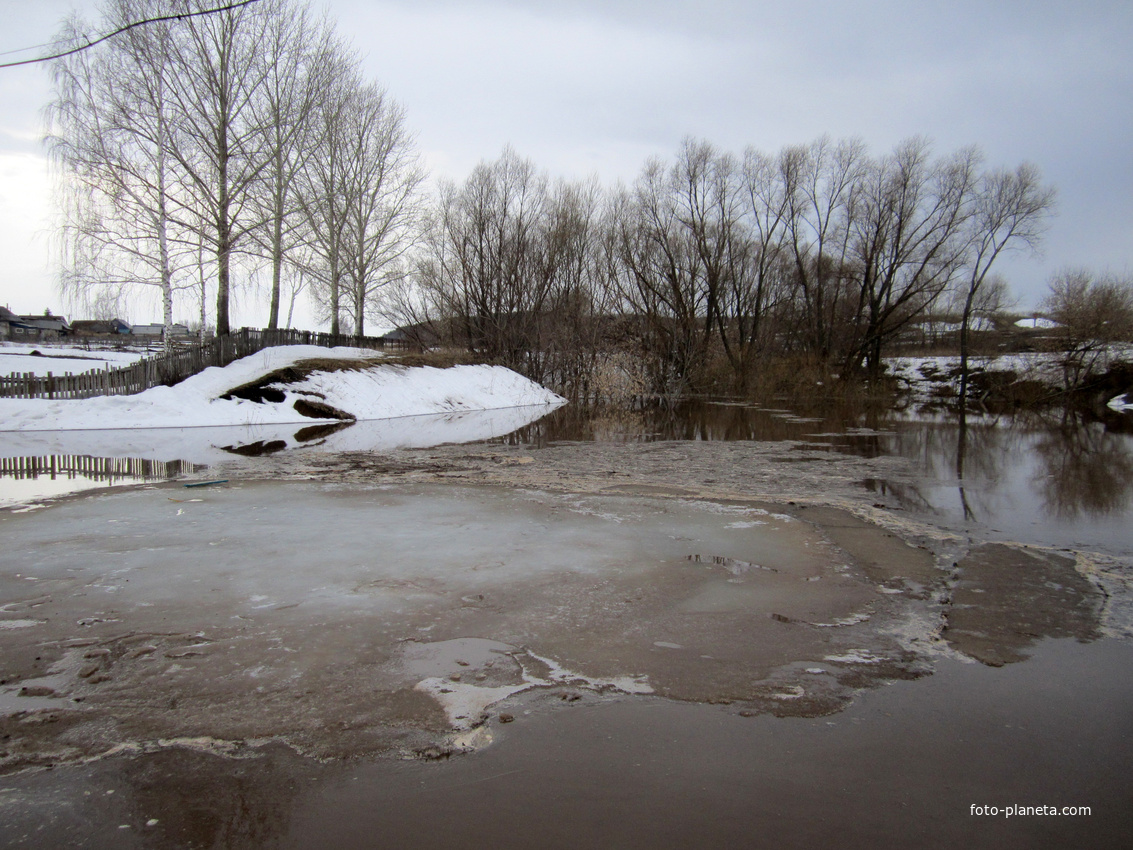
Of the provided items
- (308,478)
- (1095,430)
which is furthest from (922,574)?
(1095,430)

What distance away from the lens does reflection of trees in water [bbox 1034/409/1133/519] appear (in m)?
8.53

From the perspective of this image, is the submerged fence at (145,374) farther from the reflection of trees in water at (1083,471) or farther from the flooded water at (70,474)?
the reflection of trees in water at (1083,471)

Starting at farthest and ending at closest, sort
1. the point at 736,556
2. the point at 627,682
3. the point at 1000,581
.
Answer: the point at 736,556, the point at 1000,581, the point at 627,682

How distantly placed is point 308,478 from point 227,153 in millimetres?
17249

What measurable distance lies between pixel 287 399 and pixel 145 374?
3.67 meters

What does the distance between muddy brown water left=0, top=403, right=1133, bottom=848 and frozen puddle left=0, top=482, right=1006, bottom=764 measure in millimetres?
24

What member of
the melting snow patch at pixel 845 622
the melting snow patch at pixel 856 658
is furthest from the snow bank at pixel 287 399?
the melting snow patch at pixel 856 658

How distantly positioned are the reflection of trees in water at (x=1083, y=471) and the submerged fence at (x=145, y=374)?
20.6m

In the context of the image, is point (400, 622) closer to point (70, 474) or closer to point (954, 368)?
point (70, 474)

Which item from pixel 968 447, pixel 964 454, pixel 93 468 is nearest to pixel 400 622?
pixel 93 468

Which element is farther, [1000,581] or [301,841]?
[1000,581]

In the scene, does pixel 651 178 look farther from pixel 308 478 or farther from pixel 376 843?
pixel 376 843

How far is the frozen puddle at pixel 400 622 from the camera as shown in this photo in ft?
10.6

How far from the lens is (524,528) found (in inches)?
271
